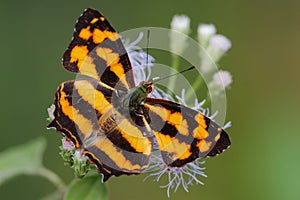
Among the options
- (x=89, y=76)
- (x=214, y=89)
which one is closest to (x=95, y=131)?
(x=89, y=76)

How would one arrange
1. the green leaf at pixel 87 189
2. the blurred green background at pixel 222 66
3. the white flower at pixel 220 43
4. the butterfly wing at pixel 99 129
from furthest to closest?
the blurred green background at pixel 222 66, the white flower at pixel 220 43, the green leaf at pixel 87 189, the butterfly wing at pixel 99 129

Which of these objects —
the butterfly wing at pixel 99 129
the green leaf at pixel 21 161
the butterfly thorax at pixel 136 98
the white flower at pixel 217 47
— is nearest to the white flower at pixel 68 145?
the butterfly wing at pixel 99 129

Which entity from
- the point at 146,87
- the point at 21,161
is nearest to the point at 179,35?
the point at 146,87

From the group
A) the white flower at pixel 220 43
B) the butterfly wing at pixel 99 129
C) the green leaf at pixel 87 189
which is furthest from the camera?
the white flower at pixel 220 43

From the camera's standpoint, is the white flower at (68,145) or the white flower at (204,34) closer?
the white flower at (68,145)

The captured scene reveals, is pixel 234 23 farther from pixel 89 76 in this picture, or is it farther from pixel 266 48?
pixel 89 76

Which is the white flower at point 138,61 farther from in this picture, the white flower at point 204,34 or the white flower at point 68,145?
the white flower at point 68,145

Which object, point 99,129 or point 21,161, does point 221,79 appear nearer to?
point 99,129
